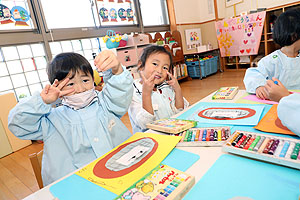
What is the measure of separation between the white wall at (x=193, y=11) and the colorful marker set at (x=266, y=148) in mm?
4597

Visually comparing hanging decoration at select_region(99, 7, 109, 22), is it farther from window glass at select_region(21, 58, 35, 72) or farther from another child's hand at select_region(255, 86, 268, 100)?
another child's hand at select_region(255, 86, 268, 100)

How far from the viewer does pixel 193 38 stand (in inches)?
198

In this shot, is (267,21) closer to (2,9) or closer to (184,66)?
(184,66)

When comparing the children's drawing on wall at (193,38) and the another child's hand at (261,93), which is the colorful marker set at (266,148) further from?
the children's drawing on wall at (193,38)

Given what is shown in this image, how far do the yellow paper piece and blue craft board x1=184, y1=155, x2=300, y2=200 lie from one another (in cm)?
14

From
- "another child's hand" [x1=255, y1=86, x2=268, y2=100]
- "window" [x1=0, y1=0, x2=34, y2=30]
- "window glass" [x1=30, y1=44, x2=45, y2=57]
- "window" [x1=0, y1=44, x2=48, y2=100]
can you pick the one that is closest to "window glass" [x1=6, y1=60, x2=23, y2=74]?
"window" [x1=0, y1=44, x2=48, y2=100]

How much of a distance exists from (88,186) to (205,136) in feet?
1.19

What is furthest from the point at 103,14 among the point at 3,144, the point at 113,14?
the point at 3,144

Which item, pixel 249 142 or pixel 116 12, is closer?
pixel 249 142

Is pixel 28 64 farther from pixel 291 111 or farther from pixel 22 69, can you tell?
pixel 291 111

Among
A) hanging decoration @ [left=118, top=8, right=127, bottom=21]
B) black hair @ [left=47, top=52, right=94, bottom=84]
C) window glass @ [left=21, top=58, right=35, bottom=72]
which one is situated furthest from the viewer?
hanging decoration @ [left=118, top=8, right=127, bottom=21]

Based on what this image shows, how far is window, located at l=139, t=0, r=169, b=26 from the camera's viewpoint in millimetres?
4176

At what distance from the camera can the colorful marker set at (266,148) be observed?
44 cm

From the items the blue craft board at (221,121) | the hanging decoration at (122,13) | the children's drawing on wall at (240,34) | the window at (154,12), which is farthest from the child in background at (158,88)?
the children's drawing on wall at (240,34)
